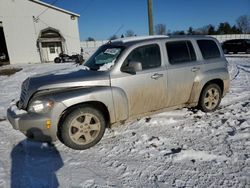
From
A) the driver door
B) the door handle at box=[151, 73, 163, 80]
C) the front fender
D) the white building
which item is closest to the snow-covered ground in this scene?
the driver door

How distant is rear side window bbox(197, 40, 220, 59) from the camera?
17.3 ft

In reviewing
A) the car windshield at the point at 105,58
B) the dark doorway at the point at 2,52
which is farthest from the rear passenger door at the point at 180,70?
the dark doorway at the point at 2,52

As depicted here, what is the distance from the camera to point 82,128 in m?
3.99

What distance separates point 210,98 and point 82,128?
10.6 feet

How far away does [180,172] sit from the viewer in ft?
10.7

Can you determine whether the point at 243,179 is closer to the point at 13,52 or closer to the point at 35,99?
the point at 35,99

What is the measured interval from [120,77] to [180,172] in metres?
1.89

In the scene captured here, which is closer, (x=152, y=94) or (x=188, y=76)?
(x=152, y=94)

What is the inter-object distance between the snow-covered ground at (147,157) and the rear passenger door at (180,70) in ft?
1.90

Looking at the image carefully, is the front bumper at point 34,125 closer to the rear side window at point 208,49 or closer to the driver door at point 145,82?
the driver door at point 145,82

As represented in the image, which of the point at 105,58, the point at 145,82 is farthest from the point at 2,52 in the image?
the point at 145,82

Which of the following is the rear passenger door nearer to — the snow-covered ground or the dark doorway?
the snow-covered ground

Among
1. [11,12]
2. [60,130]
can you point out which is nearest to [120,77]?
[60,130]

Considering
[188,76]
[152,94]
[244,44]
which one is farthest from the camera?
[244,44]
